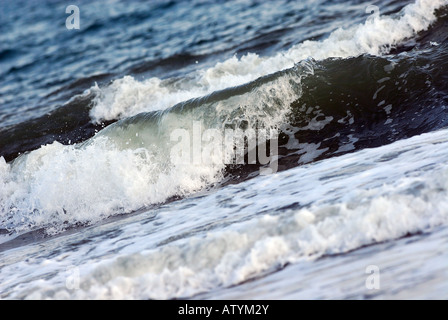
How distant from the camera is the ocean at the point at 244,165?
3.14m

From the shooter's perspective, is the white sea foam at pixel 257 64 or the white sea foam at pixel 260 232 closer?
the white sea foam at pixel 260 232

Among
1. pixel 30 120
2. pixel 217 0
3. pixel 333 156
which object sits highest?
pixel 217 0

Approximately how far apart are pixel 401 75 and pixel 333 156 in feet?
5.24

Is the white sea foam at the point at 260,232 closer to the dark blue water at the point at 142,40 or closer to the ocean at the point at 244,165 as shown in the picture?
the ocean at the point at 244,165

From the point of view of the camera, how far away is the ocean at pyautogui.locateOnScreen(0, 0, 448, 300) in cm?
314

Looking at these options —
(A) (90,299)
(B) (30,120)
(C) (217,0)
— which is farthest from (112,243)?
(C) (217,0)

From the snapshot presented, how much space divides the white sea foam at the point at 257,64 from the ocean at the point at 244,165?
1.2 inches

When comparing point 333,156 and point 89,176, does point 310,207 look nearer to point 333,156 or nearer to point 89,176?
point 333,156

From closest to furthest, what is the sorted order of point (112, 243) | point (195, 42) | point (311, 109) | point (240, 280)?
point (240, 280), point (112, 243), point (311, 109), point (195, 42)

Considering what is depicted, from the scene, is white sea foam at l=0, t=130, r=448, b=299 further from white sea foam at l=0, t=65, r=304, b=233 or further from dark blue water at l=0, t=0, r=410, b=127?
dark blue water at l=0, t=0, r=410, b=127

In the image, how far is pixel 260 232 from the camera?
11.3 ft

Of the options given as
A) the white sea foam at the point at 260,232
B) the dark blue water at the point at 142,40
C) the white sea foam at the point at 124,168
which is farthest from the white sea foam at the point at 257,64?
the white sea foam at the point at 260,232

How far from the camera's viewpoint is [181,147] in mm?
5965

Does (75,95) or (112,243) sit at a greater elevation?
(75,95)
